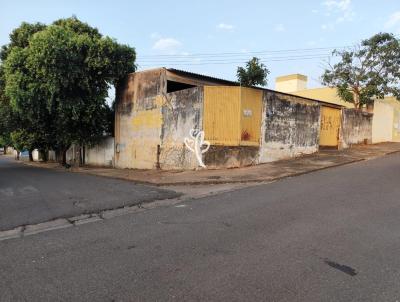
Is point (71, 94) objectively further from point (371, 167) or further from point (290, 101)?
point (371, 167)

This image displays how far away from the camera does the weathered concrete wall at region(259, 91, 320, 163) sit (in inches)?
606

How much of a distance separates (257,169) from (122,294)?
10303mm

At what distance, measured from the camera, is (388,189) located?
914 centimetres

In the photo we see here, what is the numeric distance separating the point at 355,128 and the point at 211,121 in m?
10.7

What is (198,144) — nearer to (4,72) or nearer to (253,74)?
(253,74)

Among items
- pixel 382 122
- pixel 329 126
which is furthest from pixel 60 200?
pixel 382 122

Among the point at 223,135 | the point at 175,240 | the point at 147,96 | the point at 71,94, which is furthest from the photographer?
the point at 71,94

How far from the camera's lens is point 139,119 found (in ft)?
60.1

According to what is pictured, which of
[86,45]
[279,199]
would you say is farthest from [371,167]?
[86,45]

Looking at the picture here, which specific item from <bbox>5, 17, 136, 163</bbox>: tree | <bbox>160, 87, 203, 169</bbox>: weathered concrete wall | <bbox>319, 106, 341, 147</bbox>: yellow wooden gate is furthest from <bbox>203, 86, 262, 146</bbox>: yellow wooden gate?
<bbox>5, 17, 136, 163</bbox>: tree

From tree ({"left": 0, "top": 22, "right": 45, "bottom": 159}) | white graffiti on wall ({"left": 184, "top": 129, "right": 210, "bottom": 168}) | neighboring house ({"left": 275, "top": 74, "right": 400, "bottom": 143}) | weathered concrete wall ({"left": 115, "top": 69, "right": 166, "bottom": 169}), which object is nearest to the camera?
white graffiti on wall ({"left": 184, "top": 129, "right": 210, "bottom": 168})

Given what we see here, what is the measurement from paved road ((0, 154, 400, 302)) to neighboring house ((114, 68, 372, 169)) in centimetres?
671

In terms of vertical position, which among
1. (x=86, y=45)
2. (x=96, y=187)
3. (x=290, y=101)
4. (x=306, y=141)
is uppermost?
(x=86, y=45)

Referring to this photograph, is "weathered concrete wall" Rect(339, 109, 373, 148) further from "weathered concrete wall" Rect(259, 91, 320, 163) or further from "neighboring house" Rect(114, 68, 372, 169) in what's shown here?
"weathered concrete wall" Rect(259, 91, 320, 163)
